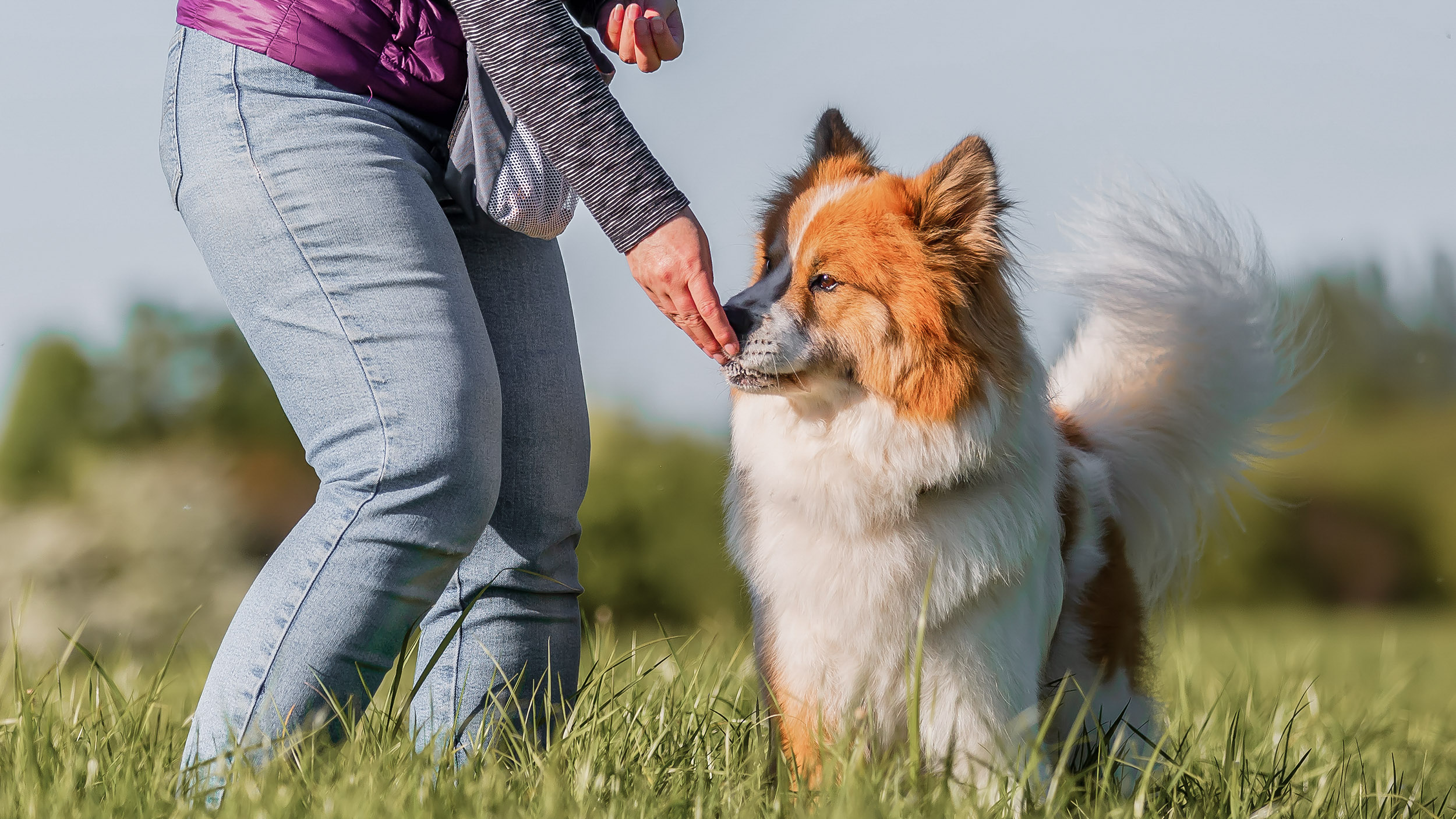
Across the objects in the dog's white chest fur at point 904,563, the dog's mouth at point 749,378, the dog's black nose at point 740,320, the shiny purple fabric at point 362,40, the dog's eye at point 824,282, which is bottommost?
the dog's white chest fur at point 904,563

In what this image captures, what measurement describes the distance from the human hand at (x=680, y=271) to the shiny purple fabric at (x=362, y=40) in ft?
1.73

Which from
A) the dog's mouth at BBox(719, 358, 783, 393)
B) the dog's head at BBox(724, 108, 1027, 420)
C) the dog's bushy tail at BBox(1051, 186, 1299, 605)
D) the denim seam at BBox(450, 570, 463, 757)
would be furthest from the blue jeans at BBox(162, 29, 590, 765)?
the dog's bushy tail at BBox(1051, 186, 1299, 605)

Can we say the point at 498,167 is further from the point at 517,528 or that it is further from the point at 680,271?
the point at 517,528

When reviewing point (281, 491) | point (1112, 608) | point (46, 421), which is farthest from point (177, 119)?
point (46, 421)

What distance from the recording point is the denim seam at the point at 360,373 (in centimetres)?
170

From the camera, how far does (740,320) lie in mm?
2176

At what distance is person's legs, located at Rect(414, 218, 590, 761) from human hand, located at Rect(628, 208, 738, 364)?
38 cm

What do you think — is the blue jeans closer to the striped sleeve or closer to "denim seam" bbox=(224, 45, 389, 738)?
"denim seam" bbox=(224, 45, 389, 738)

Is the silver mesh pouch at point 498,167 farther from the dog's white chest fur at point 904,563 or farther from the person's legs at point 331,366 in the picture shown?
the dog's white chest fur at point 904,563

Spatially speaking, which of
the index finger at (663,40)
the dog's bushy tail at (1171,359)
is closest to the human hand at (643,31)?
the index finger at (663,40)

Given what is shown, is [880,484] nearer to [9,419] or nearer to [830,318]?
[830,318]

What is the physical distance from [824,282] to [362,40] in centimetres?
107

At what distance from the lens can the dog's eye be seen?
2311 mm

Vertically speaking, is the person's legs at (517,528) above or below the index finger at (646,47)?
→ below
